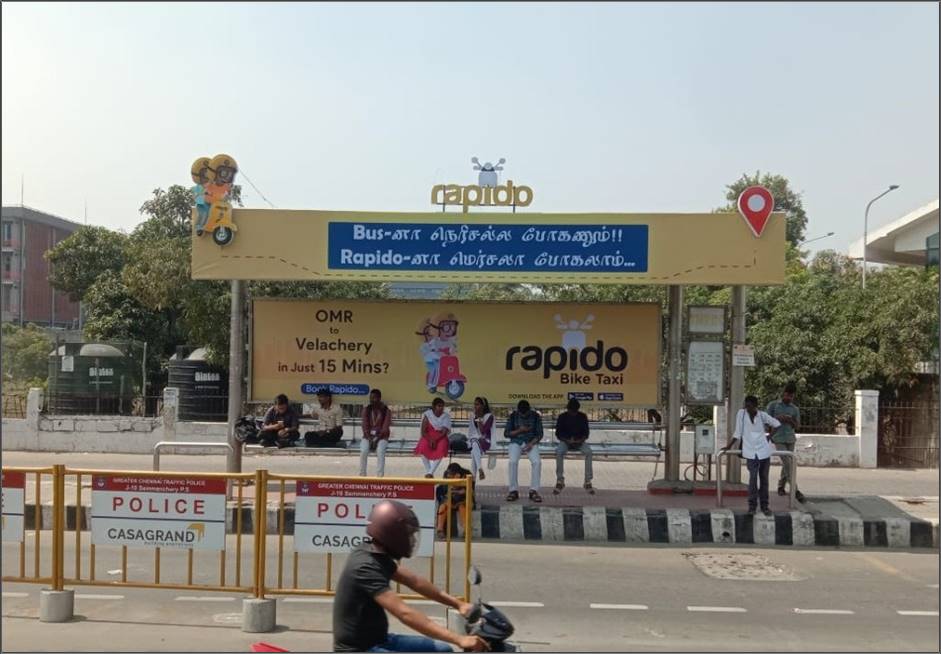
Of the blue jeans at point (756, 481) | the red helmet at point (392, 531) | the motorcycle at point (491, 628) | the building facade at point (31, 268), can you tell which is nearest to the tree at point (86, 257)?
the building facade at point (31, 268)

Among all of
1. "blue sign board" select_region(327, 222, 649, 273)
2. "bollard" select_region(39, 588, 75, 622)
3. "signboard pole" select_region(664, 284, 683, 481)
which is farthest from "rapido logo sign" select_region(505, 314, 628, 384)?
"bollard" select_region(39, 588, 75, 622)

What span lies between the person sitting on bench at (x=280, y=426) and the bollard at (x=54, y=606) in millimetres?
5610

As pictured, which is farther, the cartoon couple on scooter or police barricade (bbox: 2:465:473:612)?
the cartoon couple on scooter

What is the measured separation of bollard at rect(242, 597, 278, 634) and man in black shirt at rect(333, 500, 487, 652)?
110 inches

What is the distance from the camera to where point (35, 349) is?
2742cm

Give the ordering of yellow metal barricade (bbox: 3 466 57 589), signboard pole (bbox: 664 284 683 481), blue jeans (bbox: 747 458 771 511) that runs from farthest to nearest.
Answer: signboard pole (bbox: 664 284 683 481), blue jeans (bbox: 747 458 771 511), yellow metal barricade (bbox: 3 466 57 589)

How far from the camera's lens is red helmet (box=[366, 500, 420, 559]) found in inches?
166

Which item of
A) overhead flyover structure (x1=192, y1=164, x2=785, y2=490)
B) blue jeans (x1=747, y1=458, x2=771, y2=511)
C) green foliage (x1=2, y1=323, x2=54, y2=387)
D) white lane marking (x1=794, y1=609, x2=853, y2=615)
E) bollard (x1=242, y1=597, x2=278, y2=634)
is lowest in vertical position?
white lane marking (x1=794, y1=609, x2=853, y2=615)

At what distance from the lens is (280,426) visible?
1277 cm

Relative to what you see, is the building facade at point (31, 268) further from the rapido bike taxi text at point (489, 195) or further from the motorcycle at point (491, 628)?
the motorcycle at point (491, 628)

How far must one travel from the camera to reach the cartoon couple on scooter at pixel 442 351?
13570 millimetres

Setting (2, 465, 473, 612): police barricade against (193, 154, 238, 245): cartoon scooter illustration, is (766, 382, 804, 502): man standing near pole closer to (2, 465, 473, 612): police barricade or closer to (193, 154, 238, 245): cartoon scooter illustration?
(2, 465, 473, 612): police barricade

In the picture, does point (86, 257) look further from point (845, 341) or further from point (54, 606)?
point (54, 606)

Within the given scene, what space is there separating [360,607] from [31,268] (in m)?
67.2
